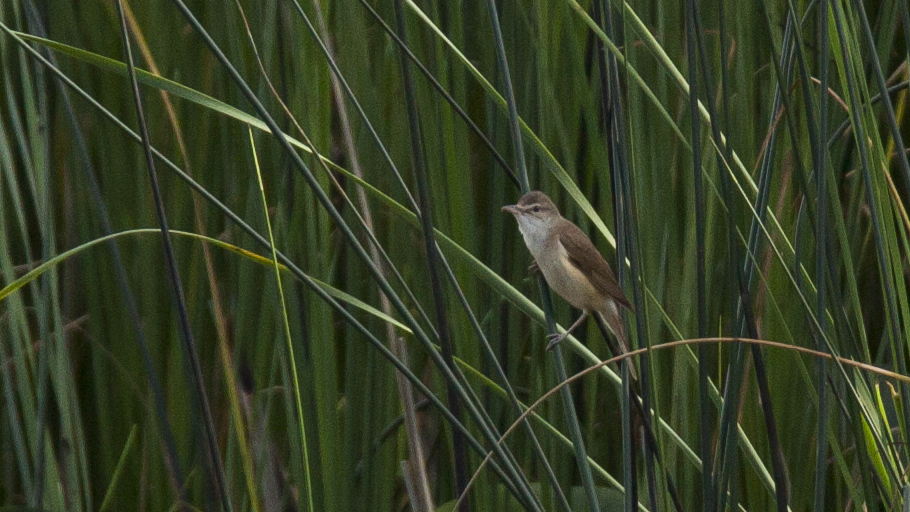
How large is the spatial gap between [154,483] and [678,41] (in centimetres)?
124

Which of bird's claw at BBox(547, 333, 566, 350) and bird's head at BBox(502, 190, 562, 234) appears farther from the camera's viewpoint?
bird's head at BBox(502, 190, 562, 234)

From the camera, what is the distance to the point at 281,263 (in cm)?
126

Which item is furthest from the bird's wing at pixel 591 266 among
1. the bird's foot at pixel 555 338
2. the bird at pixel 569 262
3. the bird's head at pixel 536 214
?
the bird's foot at pixel 555 338

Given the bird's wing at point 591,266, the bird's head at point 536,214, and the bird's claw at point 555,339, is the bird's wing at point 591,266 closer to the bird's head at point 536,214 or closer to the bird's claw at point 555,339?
the bird's head at point 536,214

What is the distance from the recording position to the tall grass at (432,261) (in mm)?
1319

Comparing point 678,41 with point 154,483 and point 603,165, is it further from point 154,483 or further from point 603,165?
point 154,483

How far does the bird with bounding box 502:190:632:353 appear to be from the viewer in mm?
1664

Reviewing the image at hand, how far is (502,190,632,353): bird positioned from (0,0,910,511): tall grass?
5 centimetres

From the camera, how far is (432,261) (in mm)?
1197

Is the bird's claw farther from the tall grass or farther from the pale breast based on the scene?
the pale breast

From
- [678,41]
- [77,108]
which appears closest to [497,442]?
[678,41]

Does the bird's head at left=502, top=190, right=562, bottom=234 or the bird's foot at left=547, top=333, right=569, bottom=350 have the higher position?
the bird's head at left=502, top=190, right=562, bottom=234

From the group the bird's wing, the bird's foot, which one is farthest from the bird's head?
the bird's foot

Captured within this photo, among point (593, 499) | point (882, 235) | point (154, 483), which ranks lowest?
point (154, 483)
